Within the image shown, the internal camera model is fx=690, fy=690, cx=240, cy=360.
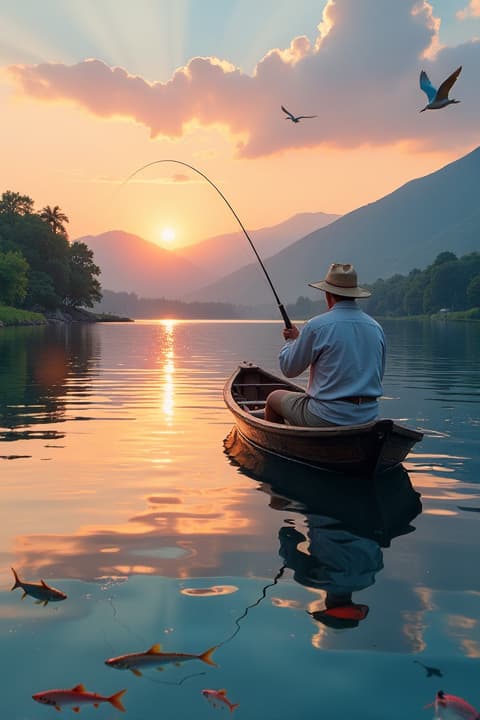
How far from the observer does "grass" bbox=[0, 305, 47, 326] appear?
85438 mm

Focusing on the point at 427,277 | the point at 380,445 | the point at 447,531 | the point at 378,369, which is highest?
the point at 427,277

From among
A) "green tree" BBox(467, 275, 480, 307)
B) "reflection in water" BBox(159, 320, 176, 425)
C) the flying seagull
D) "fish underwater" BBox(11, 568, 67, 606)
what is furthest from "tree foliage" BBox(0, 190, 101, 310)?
"fish underwater" BBox(11, 568, 67, 606)

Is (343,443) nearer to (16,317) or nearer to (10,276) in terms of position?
(16,317)

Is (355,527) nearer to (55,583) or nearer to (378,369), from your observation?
(378,369)

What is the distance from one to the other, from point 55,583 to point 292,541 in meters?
2.26

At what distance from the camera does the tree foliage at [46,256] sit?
114812 mm

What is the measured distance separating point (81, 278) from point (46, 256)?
8.43 meters

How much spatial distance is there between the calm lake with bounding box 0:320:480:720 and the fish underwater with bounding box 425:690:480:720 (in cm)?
7

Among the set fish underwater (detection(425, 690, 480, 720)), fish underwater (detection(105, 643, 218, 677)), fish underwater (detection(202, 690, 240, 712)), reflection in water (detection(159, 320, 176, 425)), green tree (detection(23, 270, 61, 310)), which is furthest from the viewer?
green tree (detection(23, 270, 61, 310))

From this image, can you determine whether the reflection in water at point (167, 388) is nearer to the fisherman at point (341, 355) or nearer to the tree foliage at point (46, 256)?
the fisherman at point (341, 355)

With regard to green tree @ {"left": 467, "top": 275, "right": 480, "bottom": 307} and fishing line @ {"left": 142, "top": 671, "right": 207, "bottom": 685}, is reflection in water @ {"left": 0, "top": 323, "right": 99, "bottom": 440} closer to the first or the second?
fishing line @ {"left": 142, "top": 671, "right": 207, "bottom": 685}

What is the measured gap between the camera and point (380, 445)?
8.21 m

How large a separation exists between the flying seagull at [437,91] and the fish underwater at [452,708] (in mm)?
11361

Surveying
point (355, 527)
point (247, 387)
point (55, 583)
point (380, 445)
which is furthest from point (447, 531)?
point (247, 387)
